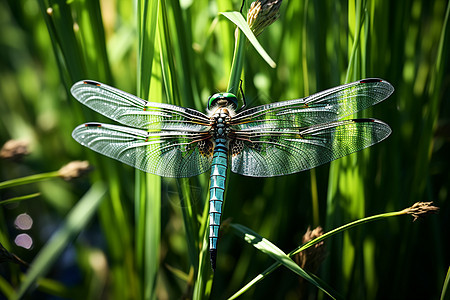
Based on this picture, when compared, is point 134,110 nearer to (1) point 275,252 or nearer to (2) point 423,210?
(1) point 275,252

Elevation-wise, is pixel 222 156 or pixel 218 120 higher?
pixel 218 120

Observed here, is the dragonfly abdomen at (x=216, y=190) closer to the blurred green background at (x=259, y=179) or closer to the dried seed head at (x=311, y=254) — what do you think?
the blurred green background at (x=259, y=179)

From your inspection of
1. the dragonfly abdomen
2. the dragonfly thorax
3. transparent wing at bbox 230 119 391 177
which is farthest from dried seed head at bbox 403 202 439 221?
the dragonfly thorax

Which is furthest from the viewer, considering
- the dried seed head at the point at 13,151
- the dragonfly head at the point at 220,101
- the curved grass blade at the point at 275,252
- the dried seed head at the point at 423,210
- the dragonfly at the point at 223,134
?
the dried seed head at the point at 13,151

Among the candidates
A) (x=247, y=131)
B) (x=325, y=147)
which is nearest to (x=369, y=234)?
(x=325, y=147)

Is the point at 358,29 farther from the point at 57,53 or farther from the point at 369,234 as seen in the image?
the point at 57,53

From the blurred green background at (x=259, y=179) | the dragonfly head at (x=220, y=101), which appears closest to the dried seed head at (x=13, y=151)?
the blurred green background at (x=259, y=179)

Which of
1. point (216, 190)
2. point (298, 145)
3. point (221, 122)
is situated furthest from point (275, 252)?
point (221, 122)
